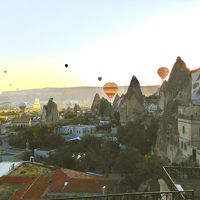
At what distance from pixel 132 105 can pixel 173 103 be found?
20818 mm

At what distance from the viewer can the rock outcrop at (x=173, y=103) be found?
2480 centimetres

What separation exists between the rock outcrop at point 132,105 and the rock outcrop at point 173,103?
48.9 feet

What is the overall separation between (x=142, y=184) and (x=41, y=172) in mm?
4586

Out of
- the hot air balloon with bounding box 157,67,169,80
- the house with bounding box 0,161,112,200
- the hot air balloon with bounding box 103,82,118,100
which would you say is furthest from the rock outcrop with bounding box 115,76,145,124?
the house with bounding box 0,161,112,200

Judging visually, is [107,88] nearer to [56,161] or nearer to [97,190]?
[56,161]

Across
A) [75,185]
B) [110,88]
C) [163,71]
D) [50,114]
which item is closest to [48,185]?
[75,185]

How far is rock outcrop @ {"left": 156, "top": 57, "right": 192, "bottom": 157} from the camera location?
24.8m

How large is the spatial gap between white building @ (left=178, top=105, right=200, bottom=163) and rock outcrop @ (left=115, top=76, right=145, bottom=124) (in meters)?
27.0

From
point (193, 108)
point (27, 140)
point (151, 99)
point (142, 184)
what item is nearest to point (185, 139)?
point (193, 108)

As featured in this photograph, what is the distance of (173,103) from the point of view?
29172mm

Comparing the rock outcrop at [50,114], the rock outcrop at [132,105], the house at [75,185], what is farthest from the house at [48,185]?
the rock outcrop at [50,114]

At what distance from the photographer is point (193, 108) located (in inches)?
837

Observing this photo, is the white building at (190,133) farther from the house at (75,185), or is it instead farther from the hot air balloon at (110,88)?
the hot air balloon at (110,88)

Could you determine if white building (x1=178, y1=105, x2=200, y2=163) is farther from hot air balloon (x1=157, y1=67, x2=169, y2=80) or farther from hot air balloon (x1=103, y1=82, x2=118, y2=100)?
hot air balloon (x1=103, y1=82, x2=118, y2=100)
